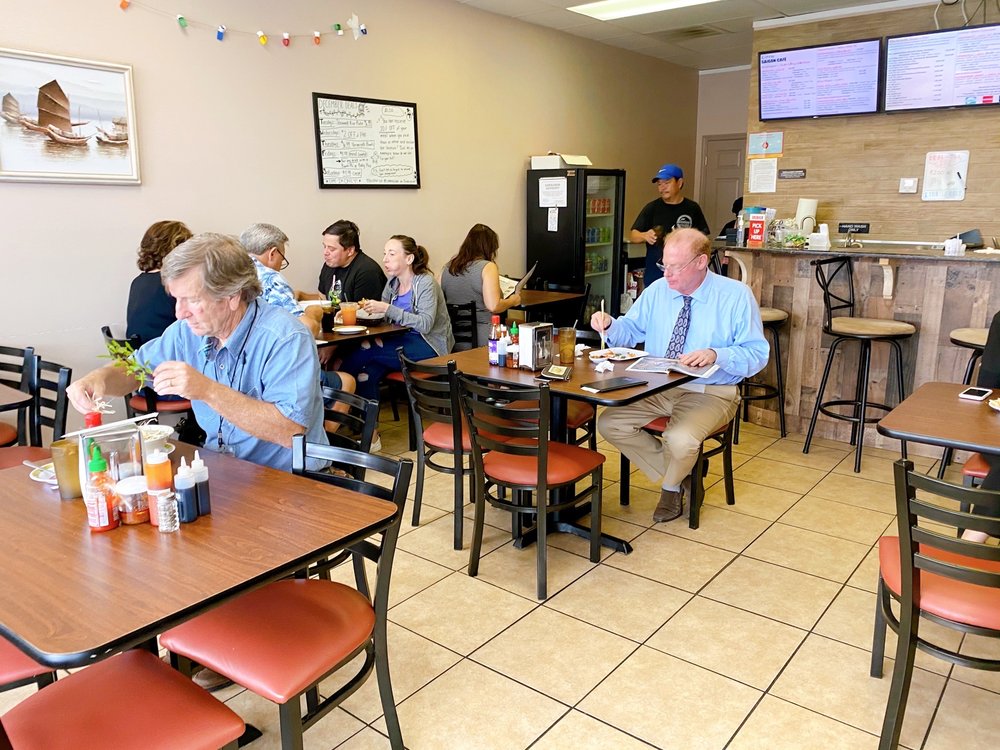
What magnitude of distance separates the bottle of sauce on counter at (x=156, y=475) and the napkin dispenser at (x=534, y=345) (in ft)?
5.64

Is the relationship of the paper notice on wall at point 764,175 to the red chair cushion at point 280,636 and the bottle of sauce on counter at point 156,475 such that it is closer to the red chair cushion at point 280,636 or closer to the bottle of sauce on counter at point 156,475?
the red chair cushion at point 280,636

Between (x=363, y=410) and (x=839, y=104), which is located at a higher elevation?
(x=839, y=104)

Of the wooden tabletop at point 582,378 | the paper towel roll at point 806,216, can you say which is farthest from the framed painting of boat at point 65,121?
the paper towel roll at point 806,216

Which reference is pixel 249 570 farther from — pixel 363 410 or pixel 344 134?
pixel 344 134

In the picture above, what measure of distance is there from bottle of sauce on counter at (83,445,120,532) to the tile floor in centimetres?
84

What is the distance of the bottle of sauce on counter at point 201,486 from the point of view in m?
1.59

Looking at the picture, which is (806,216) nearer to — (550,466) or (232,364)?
(550,466)

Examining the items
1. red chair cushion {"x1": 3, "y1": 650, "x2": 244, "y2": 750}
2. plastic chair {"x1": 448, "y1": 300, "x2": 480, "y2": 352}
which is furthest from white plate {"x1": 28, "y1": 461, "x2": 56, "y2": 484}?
plastic chair {"x1": 448, "y1": 300, "x2": 480, "y2": 352}

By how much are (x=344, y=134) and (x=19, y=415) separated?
2651 millimetres

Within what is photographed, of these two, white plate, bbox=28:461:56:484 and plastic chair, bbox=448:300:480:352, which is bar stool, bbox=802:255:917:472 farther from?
white plate, bbox=28:461:56:484

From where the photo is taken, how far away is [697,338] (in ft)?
10.9

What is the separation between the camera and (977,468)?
8.50ft

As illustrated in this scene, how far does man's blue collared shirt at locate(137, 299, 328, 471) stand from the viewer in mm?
→ 2047

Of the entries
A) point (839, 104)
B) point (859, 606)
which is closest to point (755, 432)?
point (859, 606)
